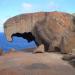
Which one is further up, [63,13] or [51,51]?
[63,13]

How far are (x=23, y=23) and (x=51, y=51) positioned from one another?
1894mm

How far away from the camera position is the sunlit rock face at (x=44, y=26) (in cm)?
1545

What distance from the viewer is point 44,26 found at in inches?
622

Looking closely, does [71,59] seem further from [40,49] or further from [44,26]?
[44,26]

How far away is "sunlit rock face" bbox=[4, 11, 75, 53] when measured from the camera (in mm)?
15452

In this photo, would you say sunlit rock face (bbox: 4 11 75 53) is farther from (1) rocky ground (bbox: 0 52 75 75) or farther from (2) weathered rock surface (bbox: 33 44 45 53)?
(1) rocky ground (bbox: 0 52 75 75)

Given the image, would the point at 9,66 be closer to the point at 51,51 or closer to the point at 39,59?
the point at 39,59

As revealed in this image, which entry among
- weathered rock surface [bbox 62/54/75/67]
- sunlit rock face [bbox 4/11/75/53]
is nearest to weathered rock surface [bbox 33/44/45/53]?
sunlit rock face [bbox 4/11/75/53]

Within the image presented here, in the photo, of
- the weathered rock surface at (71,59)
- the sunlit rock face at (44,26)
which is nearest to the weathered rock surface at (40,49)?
the sunlit rock face at (44,26)

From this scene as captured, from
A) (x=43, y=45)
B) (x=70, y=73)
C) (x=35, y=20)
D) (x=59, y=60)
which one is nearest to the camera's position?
(x=70, y=73)

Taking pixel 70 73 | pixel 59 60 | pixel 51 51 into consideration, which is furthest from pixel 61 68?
pixel 51 51

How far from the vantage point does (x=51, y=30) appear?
15594mm

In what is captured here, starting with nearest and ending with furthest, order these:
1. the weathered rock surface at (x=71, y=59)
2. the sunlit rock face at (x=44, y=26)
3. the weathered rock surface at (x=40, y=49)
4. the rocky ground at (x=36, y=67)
Result: the rocky ground at (x=36, y=67) → the weathered rock surface at (x=71, y=59) → the weathered rock surface at (x=40, y=49) → the sunlit rock face at (x=44, y=26)

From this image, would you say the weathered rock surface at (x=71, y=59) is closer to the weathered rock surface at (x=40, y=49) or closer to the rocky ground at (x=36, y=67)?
the rocky ground at (x=36, y=67)
